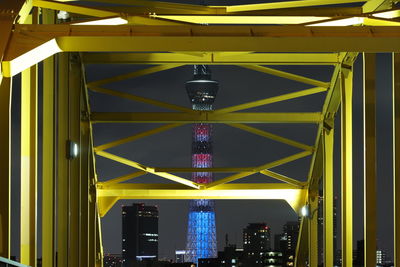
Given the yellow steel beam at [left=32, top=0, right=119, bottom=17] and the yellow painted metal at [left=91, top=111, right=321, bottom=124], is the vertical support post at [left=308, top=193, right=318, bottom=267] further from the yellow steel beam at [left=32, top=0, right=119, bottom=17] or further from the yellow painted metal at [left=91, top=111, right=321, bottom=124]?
the yellow steel beam at [left=32, top=0, right=119, bottom=17]

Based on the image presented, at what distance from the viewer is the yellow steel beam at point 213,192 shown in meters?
27.8

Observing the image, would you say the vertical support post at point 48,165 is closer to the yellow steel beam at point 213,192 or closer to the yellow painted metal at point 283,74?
the yellow painted metal at point 283,74

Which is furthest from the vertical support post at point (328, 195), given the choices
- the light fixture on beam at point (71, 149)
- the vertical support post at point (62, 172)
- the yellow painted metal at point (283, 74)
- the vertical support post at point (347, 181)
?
the vertical support post at point (62, 172)

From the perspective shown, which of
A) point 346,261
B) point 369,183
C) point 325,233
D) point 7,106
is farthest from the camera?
point 325,233

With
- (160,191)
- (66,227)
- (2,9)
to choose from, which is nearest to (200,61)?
(66,227)

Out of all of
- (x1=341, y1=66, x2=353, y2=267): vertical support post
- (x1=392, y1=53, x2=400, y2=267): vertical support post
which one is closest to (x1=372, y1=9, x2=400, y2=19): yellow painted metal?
(x1=392, y1=53, x2=400, y2=267): vertical support post

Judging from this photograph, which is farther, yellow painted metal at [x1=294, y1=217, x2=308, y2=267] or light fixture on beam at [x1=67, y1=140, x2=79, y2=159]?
yellow painted metal at [x1=294, y1=217, x2=308, y2=267]

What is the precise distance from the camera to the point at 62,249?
1961 cm

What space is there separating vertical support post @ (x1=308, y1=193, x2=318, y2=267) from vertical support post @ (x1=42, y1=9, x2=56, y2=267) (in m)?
11.3

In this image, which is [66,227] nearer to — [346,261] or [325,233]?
[346,261]

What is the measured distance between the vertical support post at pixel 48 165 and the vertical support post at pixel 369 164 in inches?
194

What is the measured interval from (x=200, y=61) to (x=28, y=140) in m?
7.60

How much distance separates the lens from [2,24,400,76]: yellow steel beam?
13898 millimetres

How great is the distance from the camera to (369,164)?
59.1ft
